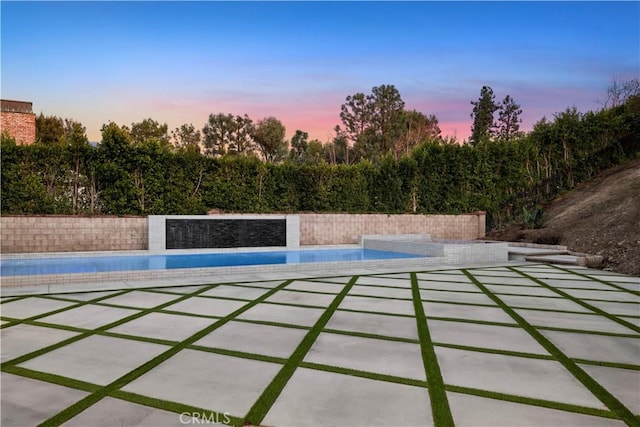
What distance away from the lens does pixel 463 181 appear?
20359 mm

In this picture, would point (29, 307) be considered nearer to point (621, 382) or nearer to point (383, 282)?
point (383, 282)

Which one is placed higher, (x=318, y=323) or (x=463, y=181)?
(x=463, y=181)

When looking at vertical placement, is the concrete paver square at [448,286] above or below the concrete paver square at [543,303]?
below

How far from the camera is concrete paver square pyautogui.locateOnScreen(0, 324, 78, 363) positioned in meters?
4.32

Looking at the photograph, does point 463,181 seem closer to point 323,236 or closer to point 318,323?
point 323,236

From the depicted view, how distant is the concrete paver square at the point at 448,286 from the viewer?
8.34 metres

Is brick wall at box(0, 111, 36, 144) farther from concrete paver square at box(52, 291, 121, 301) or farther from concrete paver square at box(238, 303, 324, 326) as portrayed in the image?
concrete paver square at box(238, 303, 324, 326)

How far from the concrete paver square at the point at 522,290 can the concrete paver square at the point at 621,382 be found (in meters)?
4.01

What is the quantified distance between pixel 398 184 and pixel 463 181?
11.4 ft

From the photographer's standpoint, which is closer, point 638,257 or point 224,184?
point 638,257

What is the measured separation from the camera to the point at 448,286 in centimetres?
870

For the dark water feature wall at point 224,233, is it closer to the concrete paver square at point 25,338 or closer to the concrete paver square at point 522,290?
the concrete paver square at point 522,290

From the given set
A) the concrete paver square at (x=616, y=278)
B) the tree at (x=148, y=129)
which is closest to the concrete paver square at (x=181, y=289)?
the concrete paver square at (x=616, y=278)

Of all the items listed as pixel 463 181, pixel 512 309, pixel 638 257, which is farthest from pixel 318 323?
pixel 463 181
